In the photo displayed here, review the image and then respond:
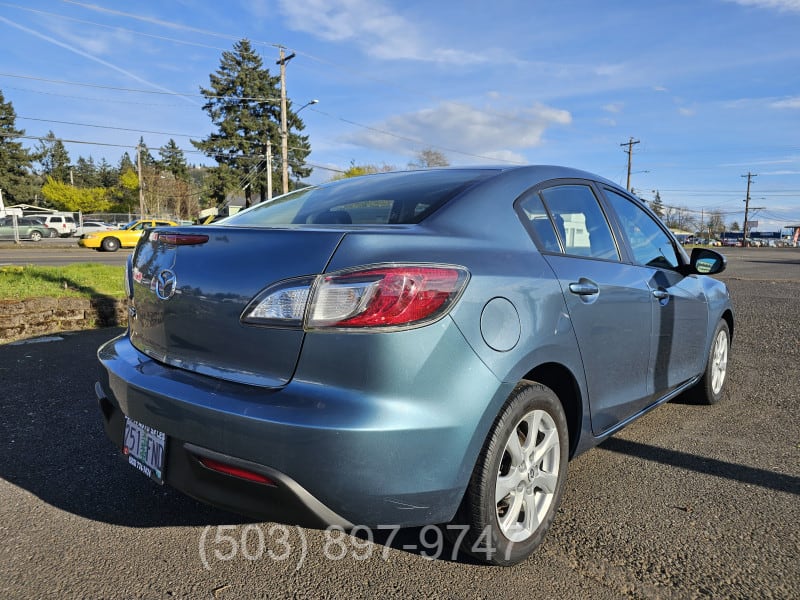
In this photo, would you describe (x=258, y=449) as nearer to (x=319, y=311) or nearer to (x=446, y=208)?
(x=319, y=311)

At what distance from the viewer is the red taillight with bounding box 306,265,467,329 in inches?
69.3

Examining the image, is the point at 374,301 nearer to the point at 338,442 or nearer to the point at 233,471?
the point at 338,442

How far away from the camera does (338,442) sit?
1689mm

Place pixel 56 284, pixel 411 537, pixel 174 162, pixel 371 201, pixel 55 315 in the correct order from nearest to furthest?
1. pixel 411 537
2. pixel 371 201
3. pixel 55 315
4. pixel 56 284
5. pixel 174 162

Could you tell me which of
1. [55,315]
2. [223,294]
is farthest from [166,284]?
[55,315]

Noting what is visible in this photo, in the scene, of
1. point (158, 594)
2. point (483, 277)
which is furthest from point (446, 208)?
point (158, 594)

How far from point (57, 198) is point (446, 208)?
3095 inches

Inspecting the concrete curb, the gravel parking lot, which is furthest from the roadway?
the gravel parking lot

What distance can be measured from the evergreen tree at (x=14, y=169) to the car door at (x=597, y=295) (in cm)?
7322

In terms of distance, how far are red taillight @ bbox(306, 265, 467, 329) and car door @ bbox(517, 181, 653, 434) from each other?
79 cm

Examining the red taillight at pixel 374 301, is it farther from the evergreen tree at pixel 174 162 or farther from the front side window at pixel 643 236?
the evergreen tree at pixel 174 162

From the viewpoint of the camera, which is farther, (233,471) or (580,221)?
(580,221)

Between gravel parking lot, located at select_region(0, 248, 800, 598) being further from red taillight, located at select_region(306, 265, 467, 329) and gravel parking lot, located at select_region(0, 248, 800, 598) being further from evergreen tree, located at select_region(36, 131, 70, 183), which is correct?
evergreen tree, located at select_region(36, 131, 70, 183)

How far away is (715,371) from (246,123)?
186 ft
